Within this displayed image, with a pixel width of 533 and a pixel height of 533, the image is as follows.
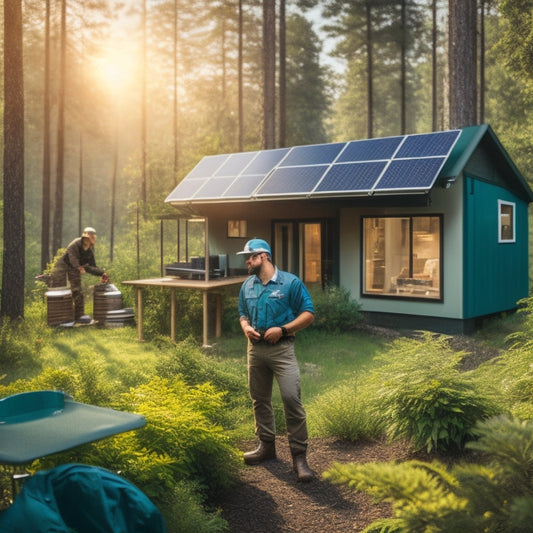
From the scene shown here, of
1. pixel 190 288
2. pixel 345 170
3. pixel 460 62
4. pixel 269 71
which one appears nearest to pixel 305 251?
pixel 345 170

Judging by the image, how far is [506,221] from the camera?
15219mm

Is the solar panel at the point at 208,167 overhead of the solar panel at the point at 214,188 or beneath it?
overhead

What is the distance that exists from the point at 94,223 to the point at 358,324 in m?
47.3

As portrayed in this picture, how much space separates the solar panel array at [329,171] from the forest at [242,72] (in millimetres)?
4038

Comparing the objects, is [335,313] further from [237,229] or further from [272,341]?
[272,341]

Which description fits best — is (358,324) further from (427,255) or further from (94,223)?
(94,223)

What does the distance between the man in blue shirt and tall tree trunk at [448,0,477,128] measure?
1328 cm

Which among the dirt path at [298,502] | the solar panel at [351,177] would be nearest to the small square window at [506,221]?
the solar panel at [351,177]

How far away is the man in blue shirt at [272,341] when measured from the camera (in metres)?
5.17

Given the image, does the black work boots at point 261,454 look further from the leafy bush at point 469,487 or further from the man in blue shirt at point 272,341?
the leafy bush at point 469,487

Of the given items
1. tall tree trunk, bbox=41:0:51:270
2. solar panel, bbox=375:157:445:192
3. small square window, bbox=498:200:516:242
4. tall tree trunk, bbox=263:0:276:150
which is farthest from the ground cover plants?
tall tree trunk, bbox=41:0:51:270

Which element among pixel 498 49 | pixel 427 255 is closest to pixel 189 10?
pixel 498 49

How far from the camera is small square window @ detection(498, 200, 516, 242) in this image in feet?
48.5

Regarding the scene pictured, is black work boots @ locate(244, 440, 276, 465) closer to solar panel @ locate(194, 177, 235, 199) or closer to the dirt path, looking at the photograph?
the dirt path
